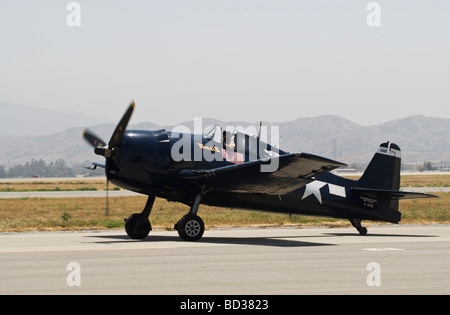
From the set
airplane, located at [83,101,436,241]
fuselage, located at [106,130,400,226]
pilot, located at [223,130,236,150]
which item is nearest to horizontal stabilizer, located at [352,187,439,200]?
airplane, located at [83,101,436,241]

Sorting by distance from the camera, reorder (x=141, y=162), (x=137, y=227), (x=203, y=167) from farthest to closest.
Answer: (x=137, y=227) → (x=203, y=167) → (x=141, y=162)

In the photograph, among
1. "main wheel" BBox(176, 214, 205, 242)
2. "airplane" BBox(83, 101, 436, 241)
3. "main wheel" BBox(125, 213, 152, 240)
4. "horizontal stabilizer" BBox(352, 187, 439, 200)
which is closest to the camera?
"airplane" BBox(83, 101, 436, 241)

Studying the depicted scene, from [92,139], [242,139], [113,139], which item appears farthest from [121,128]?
[242,139]

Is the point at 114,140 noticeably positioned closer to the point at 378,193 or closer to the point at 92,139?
the point at 92,139

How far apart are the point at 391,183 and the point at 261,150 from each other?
5.23 meters

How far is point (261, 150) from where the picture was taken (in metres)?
19.1

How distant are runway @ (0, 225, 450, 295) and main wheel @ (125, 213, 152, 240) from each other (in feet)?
0.79

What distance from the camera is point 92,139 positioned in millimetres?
18906

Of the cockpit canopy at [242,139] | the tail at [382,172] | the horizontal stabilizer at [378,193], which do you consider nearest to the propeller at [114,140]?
the cockpit canopy at [242,139]

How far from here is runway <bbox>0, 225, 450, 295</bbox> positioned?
10.0 m

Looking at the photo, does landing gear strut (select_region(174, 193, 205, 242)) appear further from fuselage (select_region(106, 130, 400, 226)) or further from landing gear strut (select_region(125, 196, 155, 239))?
landing gear strut (select_region(125, 196, 155, 239))

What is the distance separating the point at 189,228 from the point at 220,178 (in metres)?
1.57
